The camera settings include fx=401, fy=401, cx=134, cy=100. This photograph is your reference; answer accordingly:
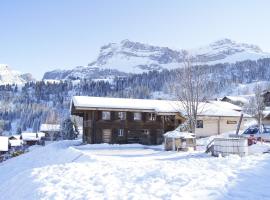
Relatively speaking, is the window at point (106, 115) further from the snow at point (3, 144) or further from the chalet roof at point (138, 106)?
the snow at point (3, 144)

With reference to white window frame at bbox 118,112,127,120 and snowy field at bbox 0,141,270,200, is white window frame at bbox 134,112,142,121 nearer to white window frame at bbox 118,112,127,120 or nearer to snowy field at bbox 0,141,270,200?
white window frame at bbox 118,112,127,120

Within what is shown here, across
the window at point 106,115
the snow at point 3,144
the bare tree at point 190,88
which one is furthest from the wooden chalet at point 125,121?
the snow at point 3,144

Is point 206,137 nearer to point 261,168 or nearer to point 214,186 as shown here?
point 261,168

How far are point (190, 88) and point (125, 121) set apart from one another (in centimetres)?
1085

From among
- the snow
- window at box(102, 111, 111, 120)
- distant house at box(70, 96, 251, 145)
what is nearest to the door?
distant house at box(70, 96, 251, 145)

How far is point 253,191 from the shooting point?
14469 mm

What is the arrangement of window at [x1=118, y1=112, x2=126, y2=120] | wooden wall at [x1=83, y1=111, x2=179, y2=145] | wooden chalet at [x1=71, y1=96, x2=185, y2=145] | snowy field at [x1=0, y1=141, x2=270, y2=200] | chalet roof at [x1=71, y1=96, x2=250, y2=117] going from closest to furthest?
snowy field at [x1=0, y1=141, x2=270, y2=200] → chalet roof at [x1=71, y1=96, x2=250, y2=117] → wooden chalet at [x1=71, y1=96, x2=185, y2=145] → wooden wall at [x1=83, y1=111, x2=179, y2=145] → window at [x1=118, y1=112, x2=126, y2=120]

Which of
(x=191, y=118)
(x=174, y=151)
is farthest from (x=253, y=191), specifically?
(x=191, y=118)

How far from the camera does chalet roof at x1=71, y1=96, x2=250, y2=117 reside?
46.6m

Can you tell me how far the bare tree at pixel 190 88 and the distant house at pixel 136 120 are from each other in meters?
5.56

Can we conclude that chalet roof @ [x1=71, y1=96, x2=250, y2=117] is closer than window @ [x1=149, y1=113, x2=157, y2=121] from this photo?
Yes

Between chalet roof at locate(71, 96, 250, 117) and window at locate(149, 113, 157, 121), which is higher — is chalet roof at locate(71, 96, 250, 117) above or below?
above

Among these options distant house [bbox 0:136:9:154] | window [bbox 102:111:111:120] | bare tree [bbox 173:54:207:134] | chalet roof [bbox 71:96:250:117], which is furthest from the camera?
distant house [bbox 0:136:9:154]

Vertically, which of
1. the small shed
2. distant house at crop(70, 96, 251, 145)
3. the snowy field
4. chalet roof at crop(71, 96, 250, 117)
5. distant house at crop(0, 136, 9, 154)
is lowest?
distant house at crop(0, 136, 9, 154)
